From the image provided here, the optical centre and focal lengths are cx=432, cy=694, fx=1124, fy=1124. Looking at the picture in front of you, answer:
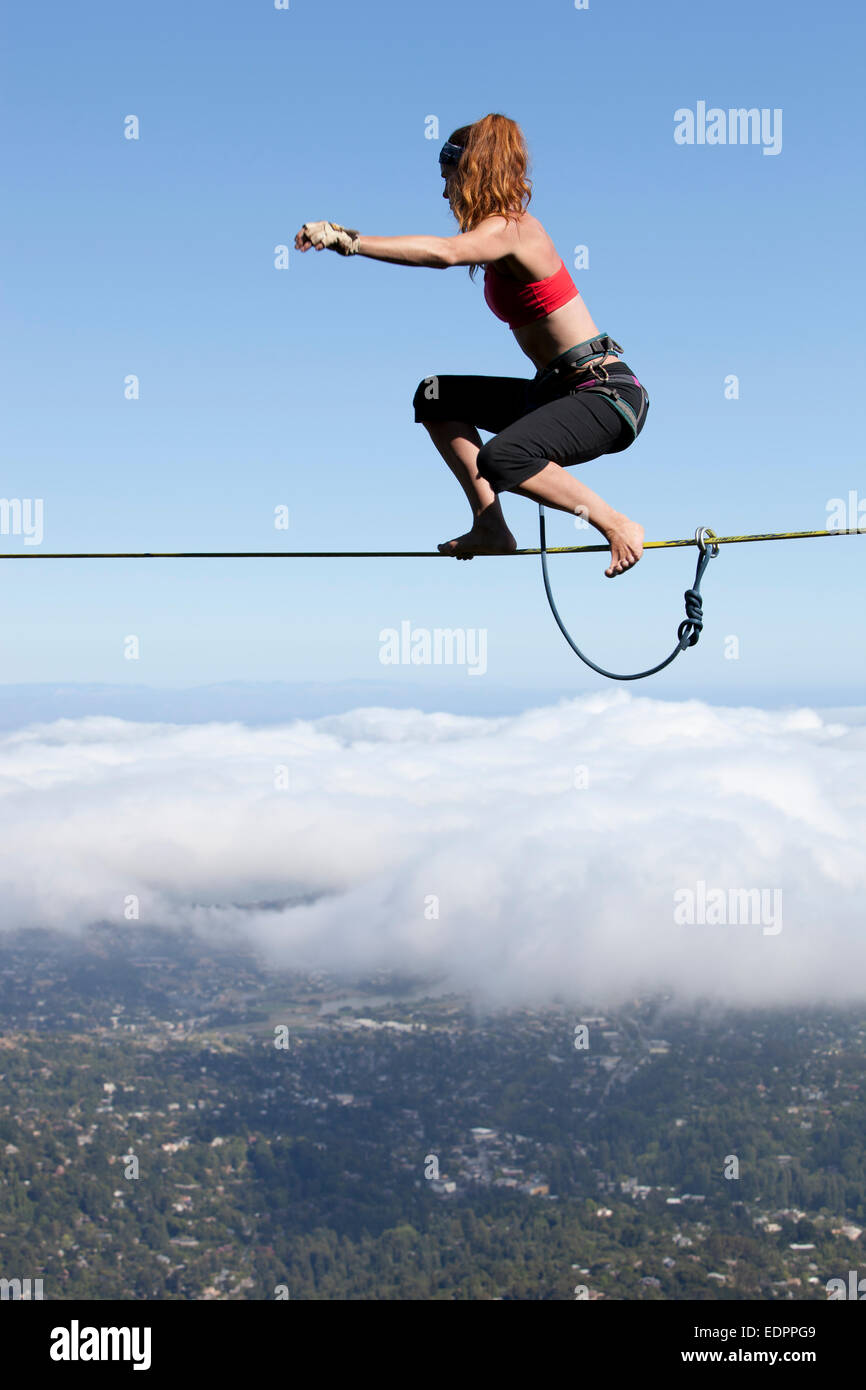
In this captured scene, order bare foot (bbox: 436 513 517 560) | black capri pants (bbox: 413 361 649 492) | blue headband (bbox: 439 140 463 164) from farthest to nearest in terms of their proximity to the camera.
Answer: bare foot (bbox: 436 513 517 560) < black capri pants (bbox: 413 361 649 492) < blue headband (bbox: 439 140 463 164)

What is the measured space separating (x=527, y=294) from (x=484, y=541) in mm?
1664

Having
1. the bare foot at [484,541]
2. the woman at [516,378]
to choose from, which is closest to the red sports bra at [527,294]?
the woman at [516,378]

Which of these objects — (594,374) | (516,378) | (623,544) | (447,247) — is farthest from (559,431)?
(447,247)

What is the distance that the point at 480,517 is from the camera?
6730 mm

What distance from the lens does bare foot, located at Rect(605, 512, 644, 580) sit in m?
5.77

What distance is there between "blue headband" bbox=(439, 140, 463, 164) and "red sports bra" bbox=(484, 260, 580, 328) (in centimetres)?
49

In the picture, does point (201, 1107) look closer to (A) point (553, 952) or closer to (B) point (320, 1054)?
(B) point (320, 1054)

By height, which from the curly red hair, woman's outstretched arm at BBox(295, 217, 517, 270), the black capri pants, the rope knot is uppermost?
the curly red hair

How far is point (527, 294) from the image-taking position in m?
5.45

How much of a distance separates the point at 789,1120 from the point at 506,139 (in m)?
86.5

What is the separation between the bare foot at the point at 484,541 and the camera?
22.1 feet

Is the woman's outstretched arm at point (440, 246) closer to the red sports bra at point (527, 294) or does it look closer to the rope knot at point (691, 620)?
the red sports bra at point (527, 294)

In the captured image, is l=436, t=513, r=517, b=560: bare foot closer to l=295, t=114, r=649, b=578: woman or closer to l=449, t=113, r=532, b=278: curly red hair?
l=295, t=114, r=649, b=578: woman

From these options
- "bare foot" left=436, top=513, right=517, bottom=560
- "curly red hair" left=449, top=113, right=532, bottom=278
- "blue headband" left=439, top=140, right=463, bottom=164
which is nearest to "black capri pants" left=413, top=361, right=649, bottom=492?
"bare foot" left=436, top=513, right=517, bottom=560
